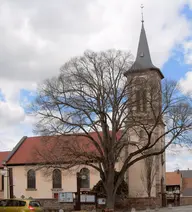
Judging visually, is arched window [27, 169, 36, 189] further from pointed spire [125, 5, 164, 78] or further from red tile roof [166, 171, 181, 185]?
red tile roof [166, 171, 181, 185]

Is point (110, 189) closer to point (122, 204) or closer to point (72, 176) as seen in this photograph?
point (122, 204)

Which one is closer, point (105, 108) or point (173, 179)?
point (105, 108)

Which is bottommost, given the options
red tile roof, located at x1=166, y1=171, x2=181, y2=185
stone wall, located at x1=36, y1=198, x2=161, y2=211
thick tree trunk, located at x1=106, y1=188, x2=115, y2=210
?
red tile roof, located at x1=166, y1=171, x2=181, y2=185

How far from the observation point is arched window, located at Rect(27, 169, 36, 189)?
59.4 meters

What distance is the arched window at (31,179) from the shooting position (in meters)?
59.4

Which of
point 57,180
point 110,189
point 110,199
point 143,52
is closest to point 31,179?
point 57,180

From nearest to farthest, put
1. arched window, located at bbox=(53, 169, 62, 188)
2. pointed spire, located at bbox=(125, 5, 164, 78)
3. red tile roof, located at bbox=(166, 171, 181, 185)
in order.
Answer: pointed spire, located at bbox=(125, 5, 164, 78) → arched window, located at bbox=(53, 169, 62, 188) → red tile roof, located at bbox=(166, 171, 181, 185)

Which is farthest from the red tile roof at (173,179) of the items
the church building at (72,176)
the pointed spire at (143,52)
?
the pointed spire at (143,52)

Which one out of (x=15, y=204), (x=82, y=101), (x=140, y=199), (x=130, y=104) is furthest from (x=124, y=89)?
(x=15, y=204)

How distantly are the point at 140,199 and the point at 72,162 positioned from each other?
33.7 feet

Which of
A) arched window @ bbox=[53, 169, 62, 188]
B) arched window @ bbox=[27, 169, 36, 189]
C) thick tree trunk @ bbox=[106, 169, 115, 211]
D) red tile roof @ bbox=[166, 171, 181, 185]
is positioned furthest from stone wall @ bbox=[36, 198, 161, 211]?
red tile roof @ bbox=[166, 171, 181, 185]

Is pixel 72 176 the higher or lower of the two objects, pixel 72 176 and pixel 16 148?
the lower

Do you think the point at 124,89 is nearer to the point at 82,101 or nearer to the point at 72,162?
the point at 82,101

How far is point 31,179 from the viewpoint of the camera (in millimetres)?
59781
